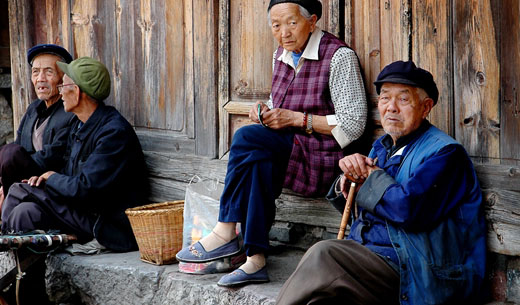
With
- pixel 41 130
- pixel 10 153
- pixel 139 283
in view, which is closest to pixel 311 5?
pixel 139 283

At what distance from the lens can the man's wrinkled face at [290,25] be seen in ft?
13.9

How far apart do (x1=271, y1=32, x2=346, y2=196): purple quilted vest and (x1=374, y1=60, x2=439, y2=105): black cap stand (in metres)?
0.74

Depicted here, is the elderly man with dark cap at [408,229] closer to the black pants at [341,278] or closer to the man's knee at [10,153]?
the black pants at [341,278]

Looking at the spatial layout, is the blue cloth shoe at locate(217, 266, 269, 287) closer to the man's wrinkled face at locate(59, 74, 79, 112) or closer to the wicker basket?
the wicker basket

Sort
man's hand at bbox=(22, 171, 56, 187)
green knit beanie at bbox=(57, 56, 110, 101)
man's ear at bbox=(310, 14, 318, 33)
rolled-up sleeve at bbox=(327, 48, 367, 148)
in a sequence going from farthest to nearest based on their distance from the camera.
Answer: green knit beanie at bbox=(57, 56, 110, 101) < man's hand at bbox=(22, 171, 56, 187) < man's ear at bbox=(310, 14, 318, 33) < rolled-up sleeve at bbox=(327, 48, 367, 148)

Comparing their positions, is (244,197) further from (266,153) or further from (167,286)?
(167,286)

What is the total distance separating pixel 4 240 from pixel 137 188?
1.08m

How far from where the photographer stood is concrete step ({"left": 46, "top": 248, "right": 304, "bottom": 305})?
162 inches

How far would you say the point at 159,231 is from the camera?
15.7 ft

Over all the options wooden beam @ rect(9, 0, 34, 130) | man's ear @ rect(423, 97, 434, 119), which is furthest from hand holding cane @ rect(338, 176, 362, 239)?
wooden beam @ rect(9, 0, 34, 130)

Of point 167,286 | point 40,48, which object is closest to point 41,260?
point 167,286

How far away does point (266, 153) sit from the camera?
4195 mm

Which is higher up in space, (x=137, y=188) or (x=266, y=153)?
(x=266, y=153)

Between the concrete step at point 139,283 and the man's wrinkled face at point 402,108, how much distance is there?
111 cm
